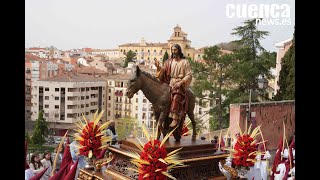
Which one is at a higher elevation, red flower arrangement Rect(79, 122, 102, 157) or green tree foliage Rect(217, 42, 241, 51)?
green tree foliage Rect(217, 42, 241, 51)

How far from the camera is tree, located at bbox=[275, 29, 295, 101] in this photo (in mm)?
17656

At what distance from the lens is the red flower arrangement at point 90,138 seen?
5637 mm

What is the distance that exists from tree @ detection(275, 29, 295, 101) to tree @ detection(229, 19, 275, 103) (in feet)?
10.8

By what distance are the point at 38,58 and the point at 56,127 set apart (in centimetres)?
657

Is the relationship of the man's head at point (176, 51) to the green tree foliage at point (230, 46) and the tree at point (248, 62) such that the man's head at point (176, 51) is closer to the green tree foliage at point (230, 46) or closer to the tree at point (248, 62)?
the tree at point (248, 62)

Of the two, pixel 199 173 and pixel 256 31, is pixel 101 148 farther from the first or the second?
pixel 256 31

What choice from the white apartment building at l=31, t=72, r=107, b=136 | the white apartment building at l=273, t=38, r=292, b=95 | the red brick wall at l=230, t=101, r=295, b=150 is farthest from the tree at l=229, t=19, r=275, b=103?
the white apartment building at l=31, t=72, r=107, b=136

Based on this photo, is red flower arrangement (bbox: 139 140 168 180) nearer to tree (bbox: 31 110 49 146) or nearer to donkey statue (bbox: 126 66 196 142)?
donkey statue (bbox: 126 66 196 142)

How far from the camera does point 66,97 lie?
3522 cm

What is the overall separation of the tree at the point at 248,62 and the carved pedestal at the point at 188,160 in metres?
16.8

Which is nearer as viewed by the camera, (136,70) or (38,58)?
(136,70)

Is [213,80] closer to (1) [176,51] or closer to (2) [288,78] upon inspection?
(2) [288,78]

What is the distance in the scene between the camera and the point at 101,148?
5.73 m

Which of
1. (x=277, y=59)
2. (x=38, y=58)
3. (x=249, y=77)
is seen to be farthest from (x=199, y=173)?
(x=38, y=58)
